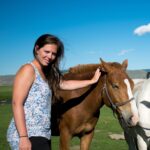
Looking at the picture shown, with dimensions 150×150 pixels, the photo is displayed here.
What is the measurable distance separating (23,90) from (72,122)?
251cm

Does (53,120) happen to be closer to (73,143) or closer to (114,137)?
(73,143)

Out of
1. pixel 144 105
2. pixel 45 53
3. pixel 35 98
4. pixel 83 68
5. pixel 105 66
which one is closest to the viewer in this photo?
pixel 35 98

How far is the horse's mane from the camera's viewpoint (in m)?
→ 6.42

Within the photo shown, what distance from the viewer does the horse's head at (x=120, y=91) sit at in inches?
203

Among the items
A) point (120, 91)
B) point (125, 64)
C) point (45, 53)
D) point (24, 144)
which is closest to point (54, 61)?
point (45, 53)

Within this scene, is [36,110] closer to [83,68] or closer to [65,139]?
[65,139]

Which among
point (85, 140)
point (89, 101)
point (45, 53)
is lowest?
point (85, 140)

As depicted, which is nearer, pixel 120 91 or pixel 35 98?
pixel 35 98

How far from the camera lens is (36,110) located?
3869mm

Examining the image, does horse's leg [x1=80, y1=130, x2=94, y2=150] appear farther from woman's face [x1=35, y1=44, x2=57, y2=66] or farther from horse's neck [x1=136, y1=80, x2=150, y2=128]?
woman's face [x1=35, y1=44, x2=57, y2=66]

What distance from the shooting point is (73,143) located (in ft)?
36.1

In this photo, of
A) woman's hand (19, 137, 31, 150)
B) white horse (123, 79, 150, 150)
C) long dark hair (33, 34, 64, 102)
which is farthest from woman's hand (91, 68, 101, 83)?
woman's hand (19, 137, 31, 150)

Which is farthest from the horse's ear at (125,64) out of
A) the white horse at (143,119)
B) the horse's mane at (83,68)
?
the white horse at (143,119)

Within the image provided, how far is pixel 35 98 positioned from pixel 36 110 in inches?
5.7
